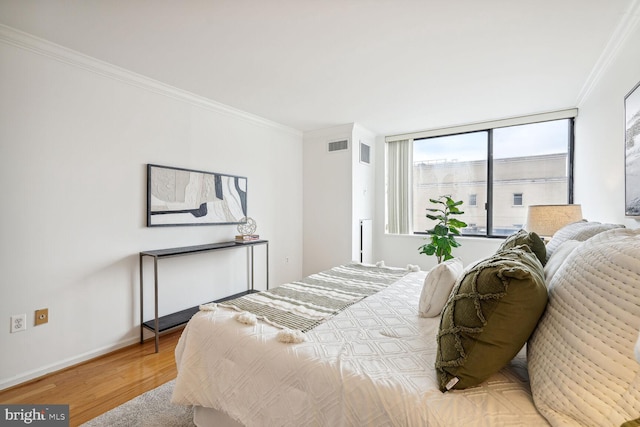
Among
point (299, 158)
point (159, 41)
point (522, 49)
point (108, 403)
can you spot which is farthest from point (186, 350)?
point (299, 158)

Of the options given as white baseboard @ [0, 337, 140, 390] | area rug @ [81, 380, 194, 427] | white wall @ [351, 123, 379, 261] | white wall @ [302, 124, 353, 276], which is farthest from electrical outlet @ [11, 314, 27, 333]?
white wall @ [351, 123, 379, 261]

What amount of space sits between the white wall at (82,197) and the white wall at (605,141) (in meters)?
3.57

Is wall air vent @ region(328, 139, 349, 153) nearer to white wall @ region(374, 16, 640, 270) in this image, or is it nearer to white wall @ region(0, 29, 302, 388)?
white wall @ region(0, 29, 302, 388)

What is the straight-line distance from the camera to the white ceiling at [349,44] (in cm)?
181

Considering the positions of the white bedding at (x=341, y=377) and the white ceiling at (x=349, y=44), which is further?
the white ceiling at (x=349, y=44)

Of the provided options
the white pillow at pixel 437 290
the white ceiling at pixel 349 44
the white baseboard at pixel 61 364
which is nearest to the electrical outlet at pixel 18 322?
the white baseboard at pixel 61 364

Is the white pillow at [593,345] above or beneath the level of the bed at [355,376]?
above

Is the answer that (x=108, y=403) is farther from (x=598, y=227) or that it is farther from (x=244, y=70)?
(x=598, y=227)

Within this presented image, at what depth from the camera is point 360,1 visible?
1.74 meters

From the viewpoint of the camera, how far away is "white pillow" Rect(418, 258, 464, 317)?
1.56m

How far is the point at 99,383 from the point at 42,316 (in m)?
0.67

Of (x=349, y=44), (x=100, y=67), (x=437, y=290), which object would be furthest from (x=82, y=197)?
(x=437, y=290)

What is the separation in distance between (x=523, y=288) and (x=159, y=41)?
2683mm

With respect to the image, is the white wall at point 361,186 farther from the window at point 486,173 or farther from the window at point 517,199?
Result: the window at point 517,199
